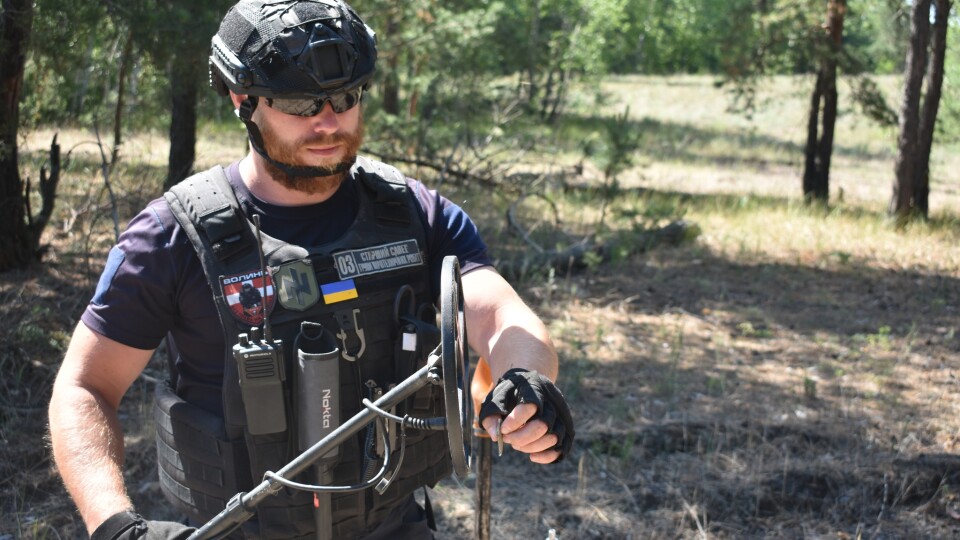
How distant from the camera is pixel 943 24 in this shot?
11125mm

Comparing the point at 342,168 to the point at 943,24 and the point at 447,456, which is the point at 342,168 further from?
the point at 943,24

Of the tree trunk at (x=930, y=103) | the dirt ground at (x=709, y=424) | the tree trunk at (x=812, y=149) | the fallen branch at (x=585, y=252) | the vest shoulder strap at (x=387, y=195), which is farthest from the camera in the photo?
the tree trunk at (x=812, y=149)

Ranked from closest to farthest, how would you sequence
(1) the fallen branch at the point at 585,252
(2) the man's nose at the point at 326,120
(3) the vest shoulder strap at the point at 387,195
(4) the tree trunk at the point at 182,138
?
(2) the man's nose at the point at 326,120, (3) the vest shoulder strap at the point at 387,195, (1) the fallen branch at the point at 585,252, (4) the tree trunk at the point at 182,138

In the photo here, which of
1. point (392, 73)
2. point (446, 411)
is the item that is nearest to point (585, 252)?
point (392, 73)

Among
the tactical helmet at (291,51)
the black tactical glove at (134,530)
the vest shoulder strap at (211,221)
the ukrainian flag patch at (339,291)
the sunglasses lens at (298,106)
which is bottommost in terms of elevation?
the black tactical glove at (134,530)

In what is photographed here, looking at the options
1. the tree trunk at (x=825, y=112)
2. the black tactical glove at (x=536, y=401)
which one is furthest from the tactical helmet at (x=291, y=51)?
the tree trunk at (x=825, y=112)

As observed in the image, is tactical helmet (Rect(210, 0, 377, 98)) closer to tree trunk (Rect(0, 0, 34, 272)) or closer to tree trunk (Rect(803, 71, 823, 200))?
tree trunk (Rect(0, 0, 34, 272))

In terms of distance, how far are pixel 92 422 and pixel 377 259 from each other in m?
0.67

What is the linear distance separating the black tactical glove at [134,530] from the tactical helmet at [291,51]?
2.94ft

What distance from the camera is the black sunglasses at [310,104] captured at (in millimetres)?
2078

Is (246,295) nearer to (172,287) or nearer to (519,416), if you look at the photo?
(172,287)

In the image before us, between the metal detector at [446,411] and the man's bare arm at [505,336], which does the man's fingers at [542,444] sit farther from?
the metal detector at [446,411]

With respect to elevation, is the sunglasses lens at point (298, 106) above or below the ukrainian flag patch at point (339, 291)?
above

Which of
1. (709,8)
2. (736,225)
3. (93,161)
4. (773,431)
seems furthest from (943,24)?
(709,8)
